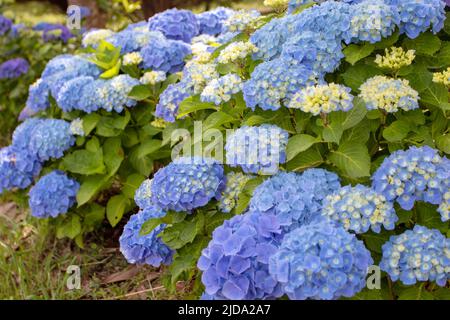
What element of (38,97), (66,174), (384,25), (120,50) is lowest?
(66,174)

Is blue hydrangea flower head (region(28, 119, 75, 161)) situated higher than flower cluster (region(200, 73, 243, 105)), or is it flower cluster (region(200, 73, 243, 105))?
flower cluster (region(200, 73, 243, 105))

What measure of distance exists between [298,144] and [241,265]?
0.43 m

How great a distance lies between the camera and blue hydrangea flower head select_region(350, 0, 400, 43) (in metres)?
1.84

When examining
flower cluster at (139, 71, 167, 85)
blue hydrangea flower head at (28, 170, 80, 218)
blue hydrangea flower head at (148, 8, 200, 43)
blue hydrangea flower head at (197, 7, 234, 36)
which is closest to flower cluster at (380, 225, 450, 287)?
flower cluster at (139, 71, 167, 85)

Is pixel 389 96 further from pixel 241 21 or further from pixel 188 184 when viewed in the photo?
pixel 241 21

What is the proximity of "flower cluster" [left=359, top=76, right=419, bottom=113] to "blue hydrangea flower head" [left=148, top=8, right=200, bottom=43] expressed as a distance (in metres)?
1.61

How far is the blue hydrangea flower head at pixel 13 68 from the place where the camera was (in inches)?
167

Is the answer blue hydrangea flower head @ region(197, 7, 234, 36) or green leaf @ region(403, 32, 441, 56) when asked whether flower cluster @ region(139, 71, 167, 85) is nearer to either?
blue hydrangea flower head @ region(197, 7, 234, 36)

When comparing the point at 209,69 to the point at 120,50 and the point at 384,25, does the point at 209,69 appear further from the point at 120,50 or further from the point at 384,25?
the point at 120,50

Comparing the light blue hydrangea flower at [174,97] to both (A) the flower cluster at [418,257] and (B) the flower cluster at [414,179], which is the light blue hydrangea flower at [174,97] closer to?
(B) the flower cluster at [414,179]

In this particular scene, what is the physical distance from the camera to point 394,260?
5.07 feet
